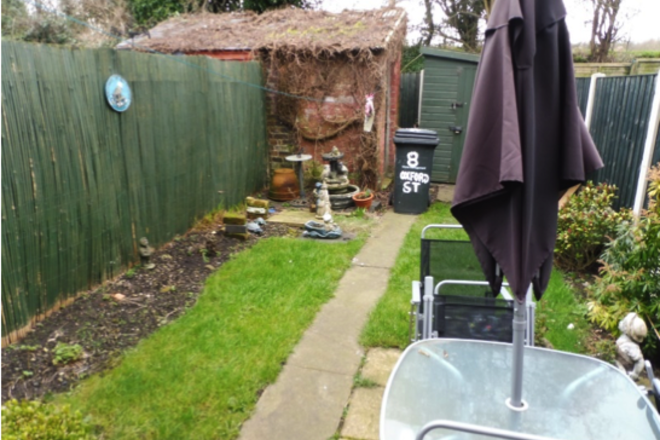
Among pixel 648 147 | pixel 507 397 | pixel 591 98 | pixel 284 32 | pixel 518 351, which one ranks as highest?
pixel 284 32

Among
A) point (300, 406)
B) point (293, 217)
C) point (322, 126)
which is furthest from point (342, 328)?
point (322, 126)

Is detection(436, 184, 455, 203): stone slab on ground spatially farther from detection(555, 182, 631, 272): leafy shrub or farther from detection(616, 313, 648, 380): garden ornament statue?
detection(616, 313, 648, 380): garden ornament statue

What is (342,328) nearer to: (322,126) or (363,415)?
(363,415)

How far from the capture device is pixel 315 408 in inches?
115

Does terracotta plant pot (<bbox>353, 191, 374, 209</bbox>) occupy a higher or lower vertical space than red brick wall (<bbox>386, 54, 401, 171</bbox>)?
lower

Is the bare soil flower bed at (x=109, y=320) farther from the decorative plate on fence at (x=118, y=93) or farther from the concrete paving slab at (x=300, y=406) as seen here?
the decorative plate on fence at (x=118, y=93)

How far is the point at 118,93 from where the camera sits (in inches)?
172

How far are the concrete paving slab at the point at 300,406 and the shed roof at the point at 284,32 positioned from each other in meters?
5.86

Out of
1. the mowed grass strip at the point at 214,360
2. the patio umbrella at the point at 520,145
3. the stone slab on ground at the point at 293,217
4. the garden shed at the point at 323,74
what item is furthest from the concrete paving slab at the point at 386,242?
the patio umbrella at the point at 520,145

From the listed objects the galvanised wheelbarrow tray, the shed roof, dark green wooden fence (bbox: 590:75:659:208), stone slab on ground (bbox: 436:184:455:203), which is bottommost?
stone slab on ground (bbox: 436:184:455:203)

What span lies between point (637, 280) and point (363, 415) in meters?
2.14

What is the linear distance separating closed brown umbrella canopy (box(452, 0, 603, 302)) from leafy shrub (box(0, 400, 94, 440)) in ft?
6.77

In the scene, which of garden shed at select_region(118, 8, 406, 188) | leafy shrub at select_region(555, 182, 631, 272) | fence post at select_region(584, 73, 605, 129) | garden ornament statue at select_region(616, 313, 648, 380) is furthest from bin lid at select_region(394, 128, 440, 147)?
garden ornament statue at select_region(616, 313, 648, 380)

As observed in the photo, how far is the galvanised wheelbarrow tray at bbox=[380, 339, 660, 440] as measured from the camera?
1807 millimetres
